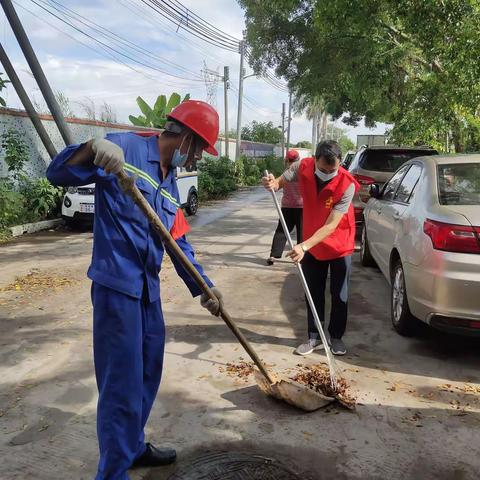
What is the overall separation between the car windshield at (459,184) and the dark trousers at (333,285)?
95cm

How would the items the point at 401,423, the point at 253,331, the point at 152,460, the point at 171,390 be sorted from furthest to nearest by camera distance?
the point at 253,331
the point at 171,390
the point at 401,423
the point at 152,460

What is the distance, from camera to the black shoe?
2.76m

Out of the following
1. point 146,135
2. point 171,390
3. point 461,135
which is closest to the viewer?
point 146,135

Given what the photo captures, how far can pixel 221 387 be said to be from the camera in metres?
3.72

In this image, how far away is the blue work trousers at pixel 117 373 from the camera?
2314mm

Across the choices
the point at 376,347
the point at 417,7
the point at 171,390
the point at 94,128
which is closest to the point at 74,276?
the point at 171,390

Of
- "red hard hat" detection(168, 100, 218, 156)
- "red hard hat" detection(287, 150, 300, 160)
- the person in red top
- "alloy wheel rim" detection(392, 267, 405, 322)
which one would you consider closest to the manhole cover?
"red hard hat" detection(168, 100, 218, 156)

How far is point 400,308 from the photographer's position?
15.4 ft

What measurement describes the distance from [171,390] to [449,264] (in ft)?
7.07

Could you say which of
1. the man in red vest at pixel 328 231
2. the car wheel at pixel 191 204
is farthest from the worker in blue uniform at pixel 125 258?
the car wheel at pixel 191 204

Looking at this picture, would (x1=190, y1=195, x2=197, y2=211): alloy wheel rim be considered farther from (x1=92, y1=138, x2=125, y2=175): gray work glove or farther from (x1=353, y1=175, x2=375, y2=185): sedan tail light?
(x1=92, y1=138, x2=125, y2=175): gray work glove

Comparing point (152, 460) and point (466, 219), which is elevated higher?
point (466, 219)

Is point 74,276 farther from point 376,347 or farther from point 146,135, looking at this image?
point 146,135

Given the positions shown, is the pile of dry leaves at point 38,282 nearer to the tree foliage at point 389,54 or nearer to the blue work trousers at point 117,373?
the blue work trousers at point 117,373
